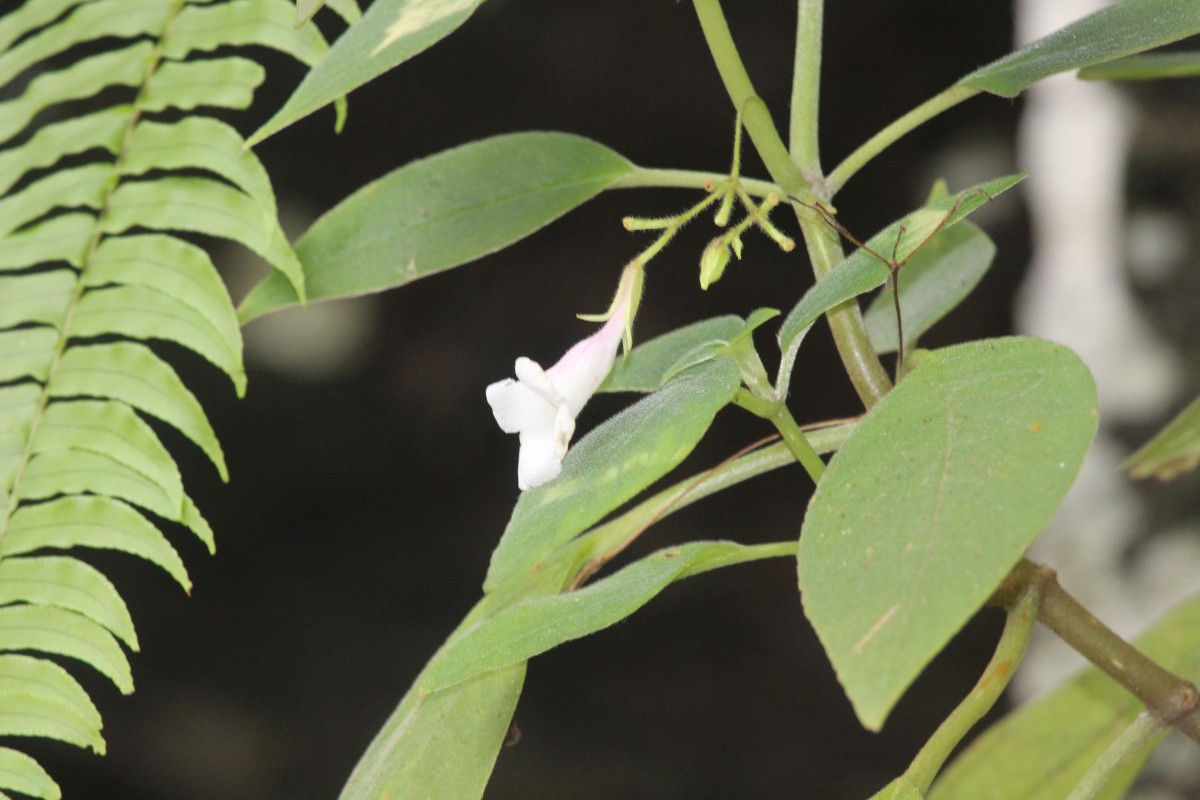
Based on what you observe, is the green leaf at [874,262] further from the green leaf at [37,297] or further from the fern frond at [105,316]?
the green leaf at [37,297]

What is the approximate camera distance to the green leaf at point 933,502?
0.39 m

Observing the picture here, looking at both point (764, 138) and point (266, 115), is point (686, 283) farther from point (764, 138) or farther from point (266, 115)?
point (764, 138)

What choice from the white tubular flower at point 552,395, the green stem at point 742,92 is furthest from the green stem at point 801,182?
the white tubular flower at point 552,395

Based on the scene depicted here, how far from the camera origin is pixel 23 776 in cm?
68

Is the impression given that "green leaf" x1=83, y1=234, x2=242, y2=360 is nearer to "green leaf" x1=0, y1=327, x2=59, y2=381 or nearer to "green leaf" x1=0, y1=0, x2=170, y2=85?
"green leaf" x1=0, y1=327, x2=59, y2=381

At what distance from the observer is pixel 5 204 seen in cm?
90

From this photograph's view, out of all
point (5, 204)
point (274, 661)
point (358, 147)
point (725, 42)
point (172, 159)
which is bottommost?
point (725, 42)

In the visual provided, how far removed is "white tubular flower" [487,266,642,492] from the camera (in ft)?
1.87

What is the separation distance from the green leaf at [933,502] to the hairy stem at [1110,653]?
0.60ft

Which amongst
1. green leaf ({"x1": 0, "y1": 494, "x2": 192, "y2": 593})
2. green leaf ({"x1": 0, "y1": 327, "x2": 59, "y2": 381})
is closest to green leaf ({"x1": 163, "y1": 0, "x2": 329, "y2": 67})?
green leaf ({"x1": 0, "y1": 327, "x2": 59, "y2": 381})

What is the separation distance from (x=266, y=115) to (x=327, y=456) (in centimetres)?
60

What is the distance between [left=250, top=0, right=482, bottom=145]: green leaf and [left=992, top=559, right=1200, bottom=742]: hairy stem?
17.1 inches

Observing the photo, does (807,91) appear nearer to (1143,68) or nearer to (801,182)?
(801,182)

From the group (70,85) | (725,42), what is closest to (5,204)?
(70,85)
